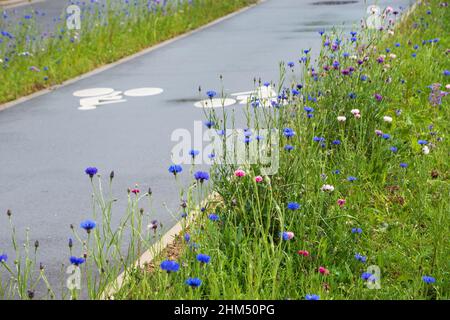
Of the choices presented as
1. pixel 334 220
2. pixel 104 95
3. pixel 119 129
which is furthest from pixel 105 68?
pixel 334 220

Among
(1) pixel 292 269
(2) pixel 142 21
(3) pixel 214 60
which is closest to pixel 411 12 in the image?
(3) pixel 214 60

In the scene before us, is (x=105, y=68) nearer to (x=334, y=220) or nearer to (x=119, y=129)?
(x=119, y=129)

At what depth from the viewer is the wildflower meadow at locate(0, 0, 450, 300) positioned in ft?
14.4

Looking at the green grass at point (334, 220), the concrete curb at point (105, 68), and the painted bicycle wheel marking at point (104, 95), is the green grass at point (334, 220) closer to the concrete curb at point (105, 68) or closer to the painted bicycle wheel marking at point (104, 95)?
the painted bicycle wheel marking at point (104, 95)

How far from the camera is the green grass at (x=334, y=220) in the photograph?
14.6 ft

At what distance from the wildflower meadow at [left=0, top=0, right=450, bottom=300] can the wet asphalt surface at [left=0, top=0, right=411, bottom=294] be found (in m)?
0.21

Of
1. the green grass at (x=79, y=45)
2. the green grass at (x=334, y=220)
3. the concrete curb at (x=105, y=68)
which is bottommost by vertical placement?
the concrete curb at (x=105, y=68)

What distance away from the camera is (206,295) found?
14.5 feet

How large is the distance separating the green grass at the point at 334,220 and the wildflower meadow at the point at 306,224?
1 centimetres

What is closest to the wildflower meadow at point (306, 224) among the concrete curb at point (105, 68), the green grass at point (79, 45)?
the concrete curb at point (105, 68)

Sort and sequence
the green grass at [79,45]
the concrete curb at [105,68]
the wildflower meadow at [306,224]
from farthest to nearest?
the green grass at [79,45] → the concrete curb at [105,68] → the wildflower meadow at [306,224]

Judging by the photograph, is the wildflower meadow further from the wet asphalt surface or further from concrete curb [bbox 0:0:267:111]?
concrete curb [bbox 0:0:267:111]

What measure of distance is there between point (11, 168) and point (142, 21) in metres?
7.76

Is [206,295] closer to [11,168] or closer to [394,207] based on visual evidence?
[394,207]
